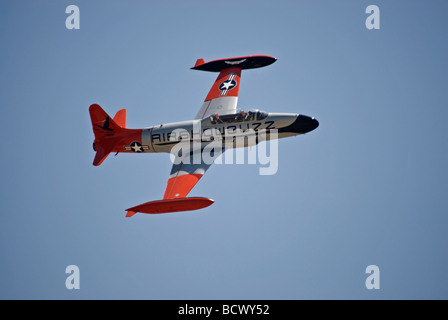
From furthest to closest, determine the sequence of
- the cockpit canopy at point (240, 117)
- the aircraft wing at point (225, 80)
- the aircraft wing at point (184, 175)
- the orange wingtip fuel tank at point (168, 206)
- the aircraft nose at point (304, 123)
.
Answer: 1. the aircraft wing at point (225, 80)
2. the cockpit canopy at point (240, 117)
3. the aircraft nose at point (304, 123)
4. the aircraft wing at point (184, 175)
5. the orange wingtip fuel tank at point (168, 206)

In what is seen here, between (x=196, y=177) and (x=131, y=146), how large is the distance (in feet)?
13.9

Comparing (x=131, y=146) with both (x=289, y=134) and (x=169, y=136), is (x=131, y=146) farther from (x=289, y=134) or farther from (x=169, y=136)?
(x=289, y=134)

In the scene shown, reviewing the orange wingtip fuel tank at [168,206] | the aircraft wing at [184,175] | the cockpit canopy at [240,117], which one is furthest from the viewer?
the cockpit canopy at [240,117]

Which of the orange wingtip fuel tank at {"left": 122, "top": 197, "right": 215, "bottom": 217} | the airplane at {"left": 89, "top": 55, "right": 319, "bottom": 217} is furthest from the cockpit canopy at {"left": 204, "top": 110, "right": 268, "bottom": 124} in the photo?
the orange wingtip fuel tank at {"left": 122, "top": 197, "right": 215, "bottom": 217}

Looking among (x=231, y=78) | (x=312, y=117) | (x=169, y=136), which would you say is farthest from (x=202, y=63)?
(x=312, y=117)

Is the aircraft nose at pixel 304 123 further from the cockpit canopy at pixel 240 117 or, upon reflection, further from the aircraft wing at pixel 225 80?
the aircraft wing at pixel 225 80

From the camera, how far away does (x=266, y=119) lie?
2761 cm

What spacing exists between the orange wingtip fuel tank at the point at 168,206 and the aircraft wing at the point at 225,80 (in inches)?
220

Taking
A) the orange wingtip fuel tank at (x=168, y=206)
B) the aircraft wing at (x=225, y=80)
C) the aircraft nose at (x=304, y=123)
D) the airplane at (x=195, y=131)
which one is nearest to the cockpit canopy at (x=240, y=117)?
the airplane at (x=195, y=131)

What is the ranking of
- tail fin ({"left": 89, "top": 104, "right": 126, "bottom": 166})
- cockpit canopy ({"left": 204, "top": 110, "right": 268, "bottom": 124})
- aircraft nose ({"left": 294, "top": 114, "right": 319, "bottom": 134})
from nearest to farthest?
1. aircraft nose ({"left": 294, "top": 114, "right": 319, "bottom": 134})
2. cockpit canopy ({"left": 204, "top": 110, "right": 268, "bottom": 124})
3. tail fin ({"left": 89, "top": 104, "right": 126, "bottom": 166})

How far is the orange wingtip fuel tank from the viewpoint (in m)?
25.2

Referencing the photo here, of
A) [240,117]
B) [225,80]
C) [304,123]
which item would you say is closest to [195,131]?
[240,117]

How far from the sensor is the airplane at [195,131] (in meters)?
26.6

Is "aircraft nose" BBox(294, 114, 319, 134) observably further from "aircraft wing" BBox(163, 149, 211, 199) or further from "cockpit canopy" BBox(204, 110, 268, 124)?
"aircraft wing" BBox(163, 149, 211, 199)
